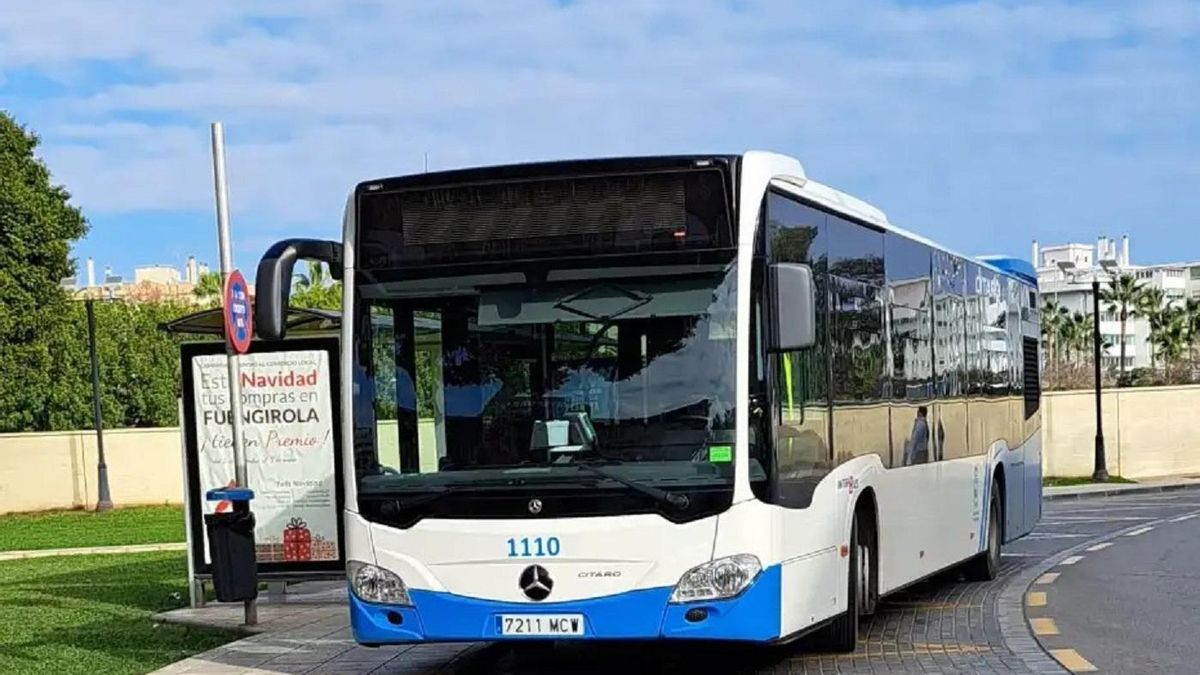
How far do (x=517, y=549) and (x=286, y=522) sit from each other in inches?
241

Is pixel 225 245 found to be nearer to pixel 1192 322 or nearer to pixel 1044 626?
pixel 1044 626

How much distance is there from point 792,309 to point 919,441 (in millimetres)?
4143

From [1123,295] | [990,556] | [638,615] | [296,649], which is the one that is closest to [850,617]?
[638,615]

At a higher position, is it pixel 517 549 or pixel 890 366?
pixel 890 366

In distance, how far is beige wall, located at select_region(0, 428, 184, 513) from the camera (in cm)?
4019

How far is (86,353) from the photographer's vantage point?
160 feet

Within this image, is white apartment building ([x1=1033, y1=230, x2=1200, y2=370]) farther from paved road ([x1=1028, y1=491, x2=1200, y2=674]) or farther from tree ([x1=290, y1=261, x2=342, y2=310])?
paved road ([x1=1028, y1=491, x2=1200, y2=674])

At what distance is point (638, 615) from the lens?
8.24 m

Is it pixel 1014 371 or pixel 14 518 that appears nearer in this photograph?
pixel 1014 371

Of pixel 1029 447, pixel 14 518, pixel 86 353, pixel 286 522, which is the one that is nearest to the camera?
pixel 286 522

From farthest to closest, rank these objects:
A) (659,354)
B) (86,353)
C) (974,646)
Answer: (86,353) → (974,646) → (659,354)

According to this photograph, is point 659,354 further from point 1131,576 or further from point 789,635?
point 1131,576

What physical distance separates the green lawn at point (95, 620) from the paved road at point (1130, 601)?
6.69m

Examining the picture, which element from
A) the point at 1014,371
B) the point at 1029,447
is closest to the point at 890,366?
the point at 1014,371
